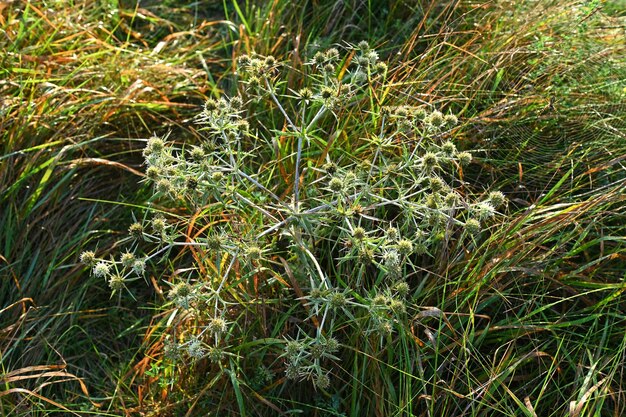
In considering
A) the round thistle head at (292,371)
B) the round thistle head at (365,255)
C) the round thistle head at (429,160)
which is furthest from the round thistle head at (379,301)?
the round thistle head at (429,160)

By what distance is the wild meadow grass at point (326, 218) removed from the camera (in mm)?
2623

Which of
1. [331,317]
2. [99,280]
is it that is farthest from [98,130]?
[331,317]

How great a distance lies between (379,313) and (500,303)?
55 cm

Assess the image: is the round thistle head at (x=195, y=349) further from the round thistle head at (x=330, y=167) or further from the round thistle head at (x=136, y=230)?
the round thistle head at (x=330, y=167)

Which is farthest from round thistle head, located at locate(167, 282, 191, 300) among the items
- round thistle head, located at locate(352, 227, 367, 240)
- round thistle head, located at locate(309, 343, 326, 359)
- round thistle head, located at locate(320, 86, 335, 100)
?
round thistle head, located at locate(320, 86, 335, 100)

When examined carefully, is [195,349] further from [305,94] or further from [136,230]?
[305,94]

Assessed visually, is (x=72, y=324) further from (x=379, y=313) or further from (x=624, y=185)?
(x=624, y=185)

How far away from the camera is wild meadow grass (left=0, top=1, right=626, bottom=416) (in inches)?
103

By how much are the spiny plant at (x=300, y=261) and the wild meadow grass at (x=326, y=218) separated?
0.01 metres

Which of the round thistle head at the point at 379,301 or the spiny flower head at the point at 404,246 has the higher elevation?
the spiny flower head at the point at 404,246

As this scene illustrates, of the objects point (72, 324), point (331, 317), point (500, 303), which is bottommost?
point (72, 324)

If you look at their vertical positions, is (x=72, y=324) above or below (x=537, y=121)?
below

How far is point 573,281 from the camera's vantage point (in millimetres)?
2762

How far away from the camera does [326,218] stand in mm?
2613
